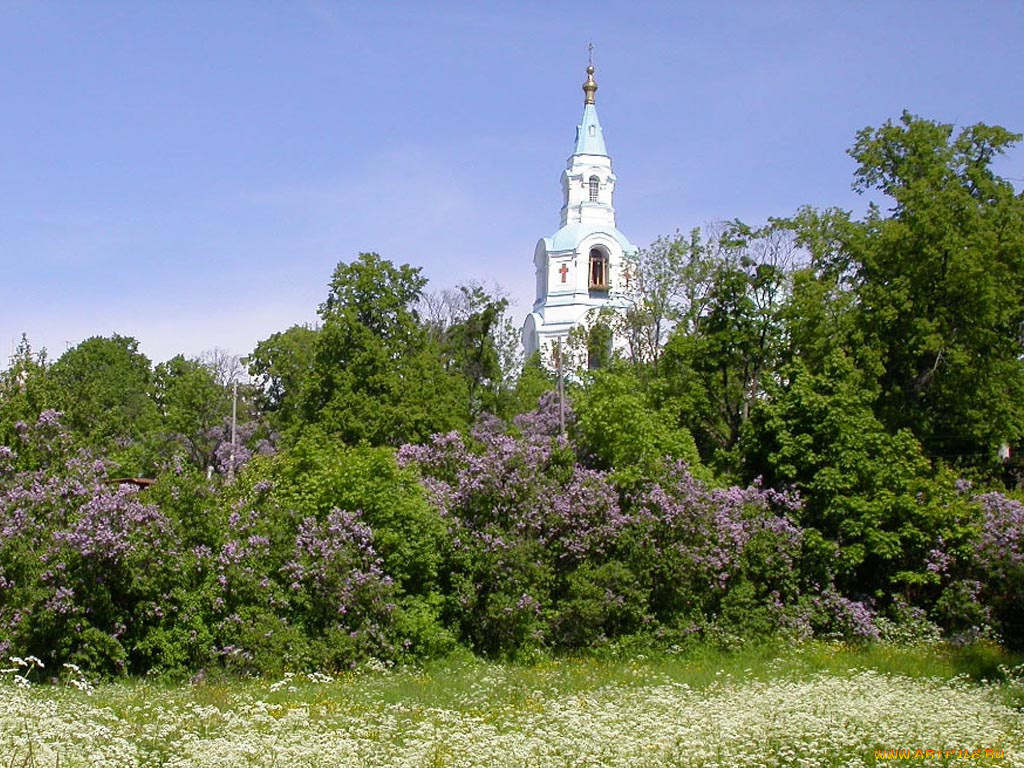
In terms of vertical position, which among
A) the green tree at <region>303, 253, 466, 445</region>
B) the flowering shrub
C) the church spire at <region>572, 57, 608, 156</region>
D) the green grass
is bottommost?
the green grass

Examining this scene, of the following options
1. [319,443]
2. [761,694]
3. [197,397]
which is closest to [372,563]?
[761,694]

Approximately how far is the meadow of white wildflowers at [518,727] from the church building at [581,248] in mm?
52401

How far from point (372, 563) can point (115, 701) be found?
21.5 feet

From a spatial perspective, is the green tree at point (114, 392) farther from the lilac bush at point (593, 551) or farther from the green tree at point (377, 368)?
the lilac bush at point (593, 551)

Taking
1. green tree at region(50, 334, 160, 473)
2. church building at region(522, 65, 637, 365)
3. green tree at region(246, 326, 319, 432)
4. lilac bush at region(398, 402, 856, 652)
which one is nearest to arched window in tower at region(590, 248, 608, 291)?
church building at region(522, 65, 637, 365)

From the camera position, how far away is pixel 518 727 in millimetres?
12875

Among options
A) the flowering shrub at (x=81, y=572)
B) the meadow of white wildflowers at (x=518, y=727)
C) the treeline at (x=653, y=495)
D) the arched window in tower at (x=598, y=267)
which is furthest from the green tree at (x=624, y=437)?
the arched window in tower at (x=598, y=267)

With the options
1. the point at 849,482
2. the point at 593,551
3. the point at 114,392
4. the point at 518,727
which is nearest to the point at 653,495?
the point at 593,551

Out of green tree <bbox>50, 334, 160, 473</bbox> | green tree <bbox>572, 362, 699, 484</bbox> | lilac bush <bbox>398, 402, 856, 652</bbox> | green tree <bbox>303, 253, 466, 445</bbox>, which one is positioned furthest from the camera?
green tree <bbox>50, 334, 160, 473</bbox>

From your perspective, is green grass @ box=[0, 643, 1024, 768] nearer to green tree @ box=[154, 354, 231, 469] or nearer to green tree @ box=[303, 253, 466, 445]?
green tree @ box=[303, 253, 466, 445]

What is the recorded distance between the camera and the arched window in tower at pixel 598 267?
7019cm

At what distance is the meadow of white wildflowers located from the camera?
10180 millimetres

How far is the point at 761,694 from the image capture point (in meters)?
15.1

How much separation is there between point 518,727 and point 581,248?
58.0 meters
